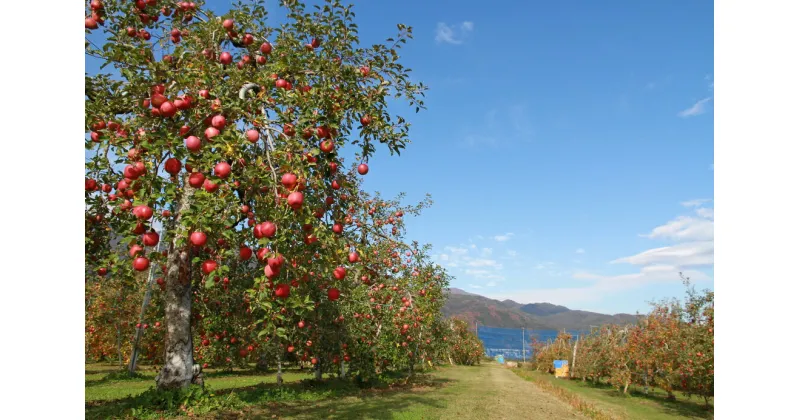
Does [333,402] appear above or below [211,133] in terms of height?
below

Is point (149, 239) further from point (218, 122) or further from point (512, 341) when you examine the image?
point (512, 341)

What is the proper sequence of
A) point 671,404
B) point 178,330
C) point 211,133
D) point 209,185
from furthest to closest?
point 671,404 < point 178,330 < point 211,133 < point 209,185

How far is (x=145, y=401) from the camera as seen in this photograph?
6.75 m

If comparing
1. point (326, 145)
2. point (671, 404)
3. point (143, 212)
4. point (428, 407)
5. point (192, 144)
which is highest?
point (326, 145)

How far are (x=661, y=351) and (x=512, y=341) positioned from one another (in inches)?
3372

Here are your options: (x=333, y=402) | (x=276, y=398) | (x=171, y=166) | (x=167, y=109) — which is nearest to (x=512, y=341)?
(x=333, y=402)

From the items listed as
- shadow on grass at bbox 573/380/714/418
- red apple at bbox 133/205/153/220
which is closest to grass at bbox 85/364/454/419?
red apple at bbox 133/205/153/220

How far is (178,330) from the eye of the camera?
284 inches

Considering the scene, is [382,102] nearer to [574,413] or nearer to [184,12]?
[184,12]

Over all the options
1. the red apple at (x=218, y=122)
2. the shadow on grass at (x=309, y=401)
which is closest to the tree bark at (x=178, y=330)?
the shadow on grass at (x=309, y=401)

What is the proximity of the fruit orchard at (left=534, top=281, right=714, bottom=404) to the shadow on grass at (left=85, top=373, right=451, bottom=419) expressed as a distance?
26.3ft
